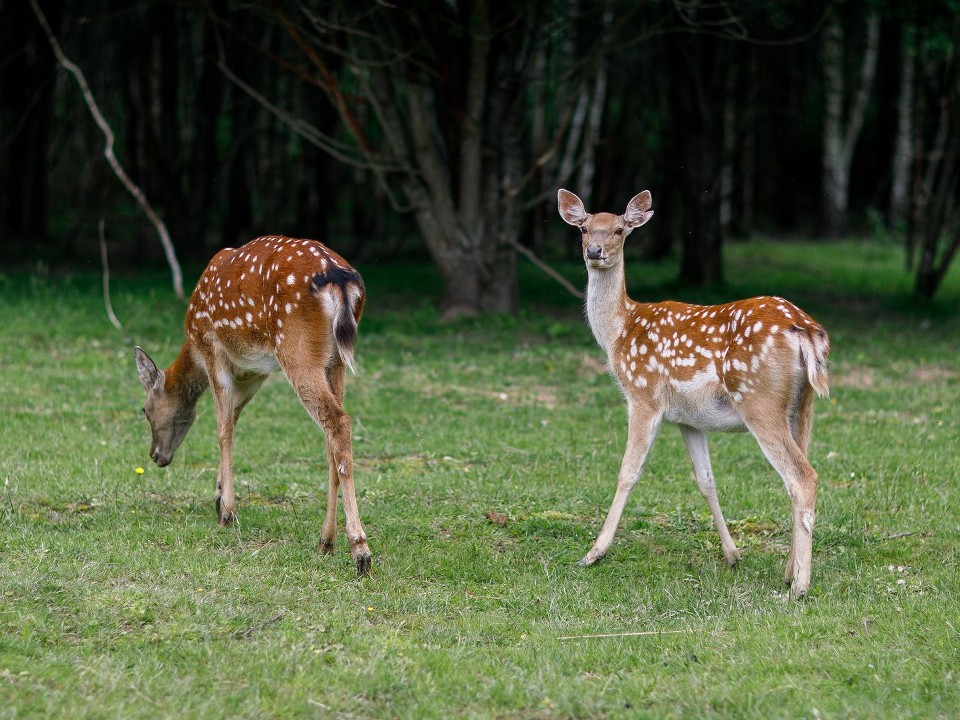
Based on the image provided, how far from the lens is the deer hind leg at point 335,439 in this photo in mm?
6348

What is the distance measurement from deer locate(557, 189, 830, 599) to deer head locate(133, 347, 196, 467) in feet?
8.78

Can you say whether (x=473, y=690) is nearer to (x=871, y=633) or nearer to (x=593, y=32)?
(x=871, y=633)

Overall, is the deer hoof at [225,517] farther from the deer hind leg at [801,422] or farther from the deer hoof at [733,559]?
the deer hind leg at [801,422]

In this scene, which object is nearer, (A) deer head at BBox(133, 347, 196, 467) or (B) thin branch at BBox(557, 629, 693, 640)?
(B) thin branch at BBox(557, 629, 693, 640)

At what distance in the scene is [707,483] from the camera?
6.86m

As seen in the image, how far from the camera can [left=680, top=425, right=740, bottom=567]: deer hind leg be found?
6.77 metres

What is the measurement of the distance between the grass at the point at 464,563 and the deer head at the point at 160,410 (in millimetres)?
215

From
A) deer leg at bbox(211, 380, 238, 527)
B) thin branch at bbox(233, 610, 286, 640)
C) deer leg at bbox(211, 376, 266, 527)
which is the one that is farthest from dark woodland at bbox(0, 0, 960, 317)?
thin branch at bbox(233, 610, 286, 640)

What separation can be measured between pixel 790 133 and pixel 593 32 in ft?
36.0

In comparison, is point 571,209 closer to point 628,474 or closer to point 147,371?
point 628,474

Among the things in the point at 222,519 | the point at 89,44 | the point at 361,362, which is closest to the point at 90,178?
the point at 89,44

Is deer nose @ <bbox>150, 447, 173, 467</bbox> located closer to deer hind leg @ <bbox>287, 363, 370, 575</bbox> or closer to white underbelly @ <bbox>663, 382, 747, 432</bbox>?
deer hind leg @ <bbox>287, 363, 370, 575</bbox>

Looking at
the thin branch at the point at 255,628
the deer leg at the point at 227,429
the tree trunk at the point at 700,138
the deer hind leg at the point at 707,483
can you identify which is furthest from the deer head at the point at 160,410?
the tree trunk at the point at 700,138

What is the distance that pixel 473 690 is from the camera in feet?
16.3
